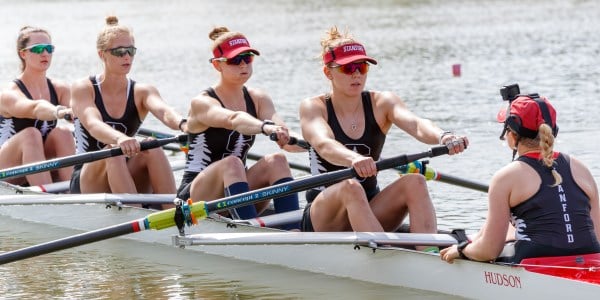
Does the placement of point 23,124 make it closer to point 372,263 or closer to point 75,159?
point 75,159

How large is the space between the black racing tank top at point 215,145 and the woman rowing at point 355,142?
3.49 feet

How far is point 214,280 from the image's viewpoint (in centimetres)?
855

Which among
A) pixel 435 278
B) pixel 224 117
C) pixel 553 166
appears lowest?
pixel 435 278

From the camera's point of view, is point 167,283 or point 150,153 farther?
point 150,153

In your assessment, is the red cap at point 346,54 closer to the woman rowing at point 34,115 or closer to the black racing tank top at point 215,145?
the black racing tank top at point 215,145

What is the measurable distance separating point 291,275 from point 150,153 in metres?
2.05

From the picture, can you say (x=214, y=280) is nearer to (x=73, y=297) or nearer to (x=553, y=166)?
(x=73, y=297)

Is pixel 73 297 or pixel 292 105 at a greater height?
pixel 292 105

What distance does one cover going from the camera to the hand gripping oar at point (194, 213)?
7.57m

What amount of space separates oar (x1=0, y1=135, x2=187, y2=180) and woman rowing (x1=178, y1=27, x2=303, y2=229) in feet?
1.04

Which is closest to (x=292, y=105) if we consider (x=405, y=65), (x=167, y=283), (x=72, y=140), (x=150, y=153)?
(x=405, y=65)

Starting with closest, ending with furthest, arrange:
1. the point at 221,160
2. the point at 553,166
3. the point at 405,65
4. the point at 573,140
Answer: the point at 553,166 → the point at 221,160 → the point at 573,140 → the point at 405,65

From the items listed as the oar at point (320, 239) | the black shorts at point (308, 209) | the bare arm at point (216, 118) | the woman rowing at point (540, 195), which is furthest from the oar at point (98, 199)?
the woman rowing at point (540, 195)

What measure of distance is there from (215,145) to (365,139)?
157 cm
